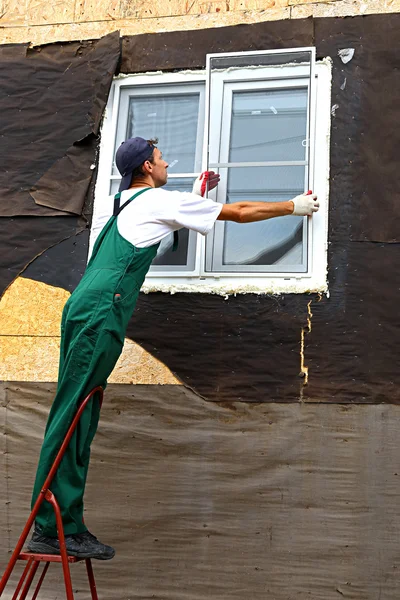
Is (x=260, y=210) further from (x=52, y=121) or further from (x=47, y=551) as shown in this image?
(x=47, y=551)

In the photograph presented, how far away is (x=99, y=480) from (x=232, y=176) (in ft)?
6.18

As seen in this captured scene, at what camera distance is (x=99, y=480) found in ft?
13.8

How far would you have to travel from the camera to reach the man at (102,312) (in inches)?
128

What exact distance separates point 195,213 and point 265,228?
81 cm

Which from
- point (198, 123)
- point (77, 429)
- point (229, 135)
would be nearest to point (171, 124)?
point (198, 123)

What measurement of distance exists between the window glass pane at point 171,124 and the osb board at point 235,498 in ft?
4.59

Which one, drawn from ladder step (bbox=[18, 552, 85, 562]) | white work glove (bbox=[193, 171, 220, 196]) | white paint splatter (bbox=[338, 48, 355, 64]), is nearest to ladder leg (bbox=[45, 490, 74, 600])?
ladder step (bbox=[18, 552, 85, 562])

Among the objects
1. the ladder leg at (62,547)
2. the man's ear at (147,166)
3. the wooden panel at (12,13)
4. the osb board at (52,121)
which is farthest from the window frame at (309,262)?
the ladder leg at (62,547)

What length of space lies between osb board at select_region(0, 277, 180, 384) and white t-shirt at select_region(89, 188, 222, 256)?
910 mm

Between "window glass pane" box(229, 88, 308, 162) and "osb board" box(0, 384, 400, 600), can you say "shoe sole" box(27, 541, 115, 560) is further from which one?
"window glass pane" box(229, 88, 308, 162)

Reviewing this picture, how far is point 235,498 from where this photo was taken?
13.2 feet

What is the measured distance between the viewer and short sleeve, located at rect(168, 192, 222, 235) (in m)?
3.64

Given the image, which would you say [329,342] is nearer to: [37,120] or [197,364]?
[197,364]

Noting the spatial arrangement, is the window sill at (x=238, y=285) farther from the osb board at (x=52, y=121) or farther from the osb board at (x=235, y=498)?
the osb board at (x=52, y=121)
